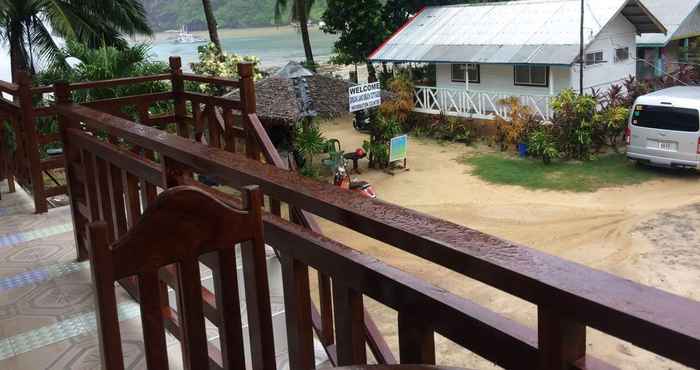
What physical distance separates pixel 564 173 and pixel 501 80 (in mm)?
4889

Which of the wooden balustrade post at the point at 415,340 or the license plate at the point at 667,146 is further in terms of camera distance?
the license plate at the point at 667,146

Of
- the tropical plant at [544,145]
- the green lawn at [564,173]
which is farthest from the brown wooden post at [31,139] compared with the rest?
the tropical plant at [544,145]

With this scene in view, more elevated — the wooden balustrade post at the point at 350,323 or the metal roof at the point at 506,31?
the metal roof at the point at 506,31

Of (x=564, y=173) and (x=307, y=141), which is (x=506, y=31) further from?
(x=307, y=141)

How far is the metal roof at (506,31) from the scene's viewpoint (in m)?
15.9

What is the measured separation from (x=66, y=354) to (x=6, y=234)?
207 centimetres

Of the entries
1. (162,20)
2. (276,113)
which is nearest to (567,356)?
(276,113)

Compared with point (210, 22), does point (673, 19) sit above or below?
below

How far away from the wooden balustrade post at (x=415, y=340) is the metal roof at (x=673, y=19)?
754 inches

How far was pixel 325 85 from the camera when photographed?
1299cm

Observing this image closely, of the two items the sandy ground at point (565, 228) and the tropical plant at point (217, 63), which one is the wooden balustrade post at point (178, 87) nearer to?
the sandy ground at point (565, 228)

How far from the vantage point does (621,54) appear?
17578mm

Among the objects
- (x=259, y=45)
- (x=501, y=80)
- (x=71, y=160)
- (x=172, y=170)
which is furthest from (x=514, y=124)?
(x=259, y=45)

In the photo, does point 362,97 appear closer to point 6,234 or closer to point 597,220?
point 597,220
